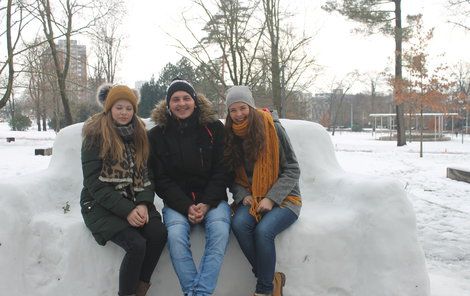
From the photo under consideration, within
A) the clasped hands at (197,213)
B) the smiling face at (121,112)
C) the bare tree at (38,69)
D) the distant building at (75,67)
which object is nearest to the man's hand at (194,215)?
the clasped hands at (197,213)

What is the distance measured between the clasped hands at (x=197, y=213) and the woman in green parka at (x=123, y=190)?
0.69 ft

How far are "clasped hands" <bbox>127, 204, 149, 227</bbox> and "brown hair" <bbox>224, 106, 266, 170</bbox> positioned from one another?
0.71 metres

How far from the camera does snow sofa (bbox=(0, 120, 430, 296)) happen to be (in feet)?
9.61

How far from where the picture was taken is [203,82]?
19859mm

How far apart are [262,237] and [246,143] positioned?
0.68m

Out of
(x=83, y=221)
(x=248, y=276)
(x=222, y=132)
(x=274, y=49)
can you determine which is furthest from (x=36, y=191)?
(x=274, y=49)

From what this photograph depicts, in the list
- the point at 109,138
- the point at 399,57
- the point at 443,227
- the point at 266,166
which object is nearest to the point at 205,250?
the point at 266,166

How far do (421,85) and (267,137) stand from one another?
15.7m

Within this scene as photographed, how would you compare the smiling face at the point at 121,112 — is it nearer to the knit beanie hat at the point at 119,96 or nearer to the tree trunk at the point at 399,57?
the knit beanie hat at the point at 119,96

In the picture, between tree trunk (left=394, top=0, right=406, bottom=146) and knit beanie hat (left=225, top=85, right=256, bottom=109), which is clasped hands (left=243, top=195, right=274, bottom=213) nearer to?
knit beanie hat (left=225, top=85, right=256, bottom=109)

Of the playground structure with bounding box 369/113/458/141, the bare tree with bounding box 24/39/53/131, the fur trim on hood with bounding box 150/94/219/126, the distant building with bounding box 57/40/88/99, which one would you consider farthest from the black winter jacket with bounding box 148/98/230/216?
the distant building with bounding box 57/40/88/99

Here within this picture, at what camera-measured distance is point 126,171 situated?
9.56ft

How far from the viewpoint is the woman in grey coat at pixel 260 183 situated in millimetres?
2848

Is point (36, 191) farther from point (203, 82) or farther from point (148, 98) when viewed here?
point (148, 98)
